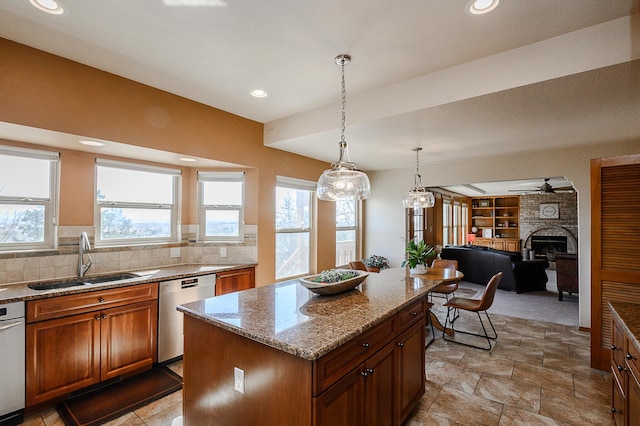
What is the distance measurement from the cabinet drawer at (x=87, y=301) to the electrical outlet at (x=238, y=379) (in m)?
1.70

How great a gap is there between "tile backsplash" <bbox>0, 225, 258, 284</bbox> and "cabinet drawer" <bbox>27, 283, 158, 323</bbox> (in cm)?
62

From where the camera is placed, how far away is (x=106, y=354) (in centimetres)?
261

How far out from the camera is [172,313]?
3.05 meters

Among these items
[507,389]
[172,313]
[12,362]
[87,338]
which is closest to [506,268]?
[507,389]

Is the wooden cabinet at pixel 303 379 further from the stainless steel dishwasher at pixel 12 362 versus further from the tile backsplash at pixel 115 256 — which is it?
the tile backsplash at pixel 115 256

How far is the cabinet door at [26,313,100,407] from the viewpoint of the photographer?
2244mm

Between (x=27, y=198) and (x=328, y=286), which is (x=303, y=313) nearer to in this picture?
(x=328, y=286)

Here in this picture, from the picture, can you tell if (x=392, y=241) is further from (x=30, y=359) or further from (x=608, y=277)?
(x=30, y=359)

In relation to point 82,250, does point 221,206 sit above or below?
above

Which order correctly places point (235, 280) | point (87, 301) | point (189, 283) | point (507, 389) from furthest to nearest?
point (235, 280)
point (189, 283)
point (507, 389)
point (87, 301)

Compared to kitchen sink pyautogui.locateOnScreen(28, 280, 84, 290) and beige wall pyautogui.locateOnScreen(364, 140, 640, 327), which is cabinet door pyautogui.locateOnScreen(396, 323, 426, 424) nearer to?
kitchen sink pyautogui.locateOnScreen(28, 280, 84, 290)

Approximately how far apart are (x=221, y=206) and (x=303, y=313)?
2.62 metres

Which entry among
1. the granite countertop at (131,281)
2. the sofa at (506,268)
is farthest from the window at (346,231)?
the sofa at (506,268)

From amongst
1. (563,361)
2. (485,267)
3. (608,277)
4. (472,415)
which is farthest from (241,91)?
(485,267)
